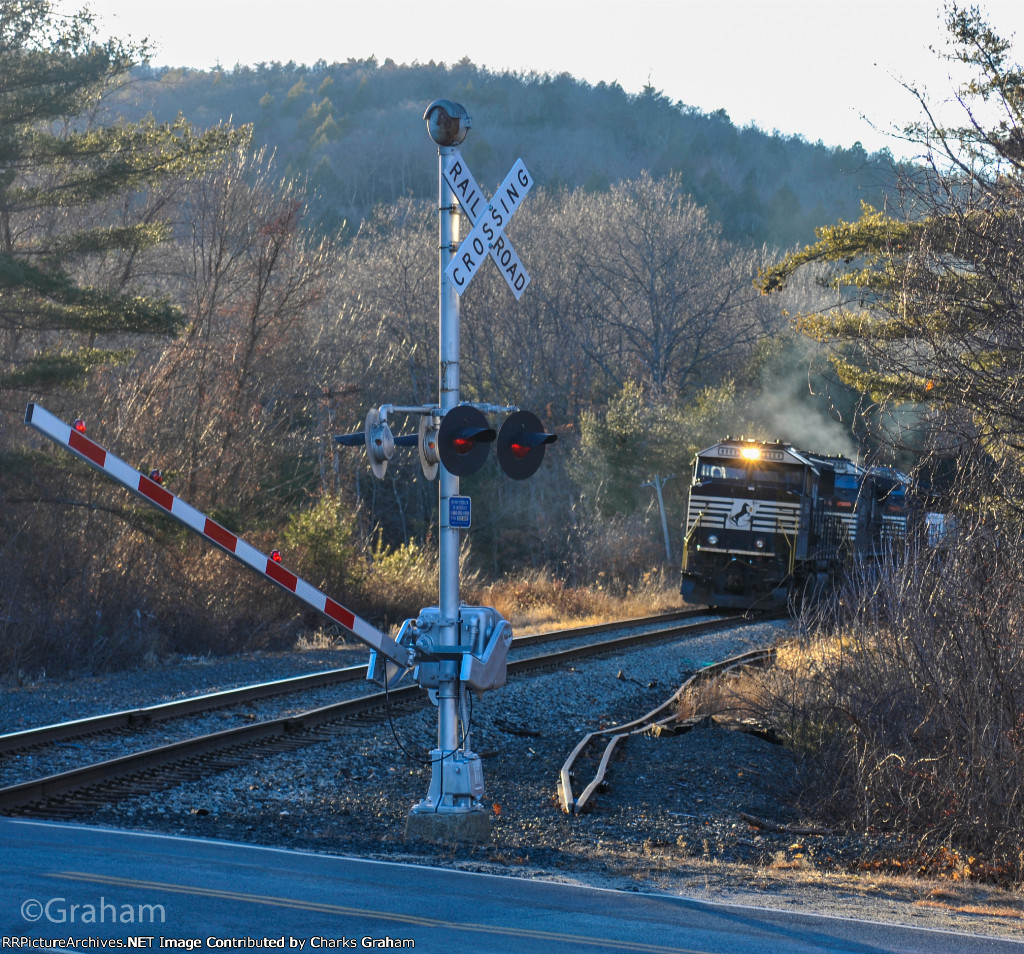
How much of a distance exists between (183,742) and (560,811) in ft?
10.7

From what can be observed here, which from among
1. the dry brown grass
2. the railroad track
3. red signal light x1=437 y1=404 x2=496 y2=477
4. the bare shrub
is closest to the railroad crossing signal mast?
red signal light x1=437 y1=404 x2=496 y2=477

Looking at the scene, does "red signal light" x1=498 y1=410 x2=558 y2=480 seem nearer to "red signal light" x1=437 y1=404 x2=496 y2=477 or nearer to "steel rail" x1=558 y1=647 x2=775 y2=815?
"red signal light" x1=437 y1=404 x2=496 y2=477

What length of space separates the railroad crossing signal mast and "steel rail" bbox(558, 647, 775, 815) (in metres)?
1.37

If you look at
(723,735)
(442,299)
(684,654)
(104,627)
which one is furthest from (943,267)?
(104,627)

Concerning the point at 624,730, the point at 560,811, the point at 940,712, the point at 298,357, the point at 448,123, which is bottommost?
the point at 624,730

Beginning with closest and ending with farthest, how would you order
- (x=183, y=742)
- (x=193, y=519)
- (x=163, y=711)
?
(x=193, y=519), (x=183, y=742), (x=163, y=711)

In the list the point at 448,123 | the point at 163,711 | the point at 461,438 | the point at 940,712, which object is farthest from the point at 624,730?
the point at 448,123

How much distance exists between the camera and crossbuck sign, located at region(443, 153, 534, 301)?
6.91 meters

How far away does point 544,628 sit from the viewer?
71.7 ft

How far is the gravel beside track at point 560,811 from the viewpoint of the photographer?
612 centimetres

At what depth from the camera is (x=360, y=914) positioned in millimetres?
5027

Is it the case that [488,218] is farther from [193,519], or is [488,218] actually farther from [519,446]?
[193,519]

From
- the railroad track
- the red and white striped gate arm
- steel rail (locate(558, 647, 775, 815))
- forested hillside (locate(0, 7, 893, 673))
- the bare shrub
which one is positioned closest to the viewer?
the red and white striped gate arm

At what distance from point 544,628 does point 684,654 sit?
4773 millimetres
